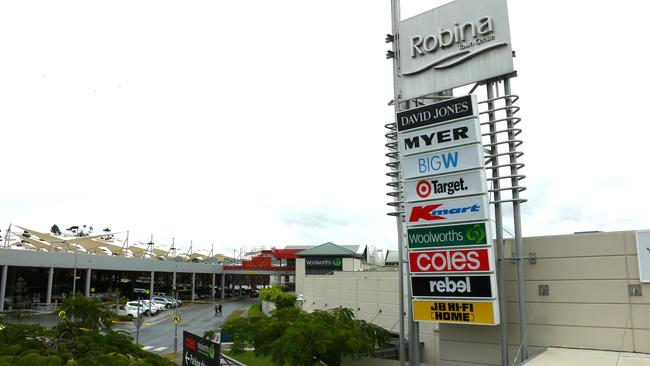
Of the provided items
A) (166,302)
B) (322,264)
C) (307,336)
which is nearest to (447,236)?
(307,336)

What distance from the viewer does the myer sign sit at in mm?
15633

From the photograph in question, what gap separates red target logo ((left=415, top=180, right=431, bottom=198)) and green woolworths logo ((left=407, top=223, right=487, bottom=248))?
1.13m

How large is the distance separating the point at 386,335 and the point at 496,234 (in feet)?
24.0

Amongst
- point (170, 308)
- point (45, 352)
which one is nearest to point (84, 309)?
point (45, 352)

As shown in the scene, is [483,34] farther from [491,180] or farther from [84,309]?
[84,309]

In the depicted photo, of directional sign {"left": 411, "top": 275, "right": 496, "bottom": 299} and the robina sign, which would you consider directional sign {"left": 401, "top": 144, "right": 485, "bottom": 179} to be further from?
directional sign {"left": 411, "top": 275, "right": 496, "bottom": 299}

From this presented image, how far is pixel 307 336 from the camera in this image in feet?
55.7

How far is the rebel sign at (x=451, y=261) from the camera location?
47.7 ft

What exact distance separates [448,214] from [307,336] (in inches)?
256

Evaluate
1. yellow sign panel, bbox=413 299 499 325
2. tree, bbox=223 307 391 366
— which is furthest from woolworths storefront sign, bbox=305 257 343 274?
yellow sign panel, bbox=413 299 499 325

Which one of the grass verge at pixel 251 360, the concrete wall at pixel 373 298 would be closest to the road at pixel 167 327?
the grass verge at pixel 251 360

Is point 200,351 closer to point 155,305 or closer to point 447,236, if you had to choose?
point 447,236

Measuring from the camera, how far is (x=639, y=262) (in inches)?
531

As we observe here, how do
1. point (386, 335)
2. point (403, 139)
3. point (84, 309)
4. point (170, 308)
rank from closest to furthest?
point (84, 309) → point (403, 139) → point (386, 335) → point (170, 308)
